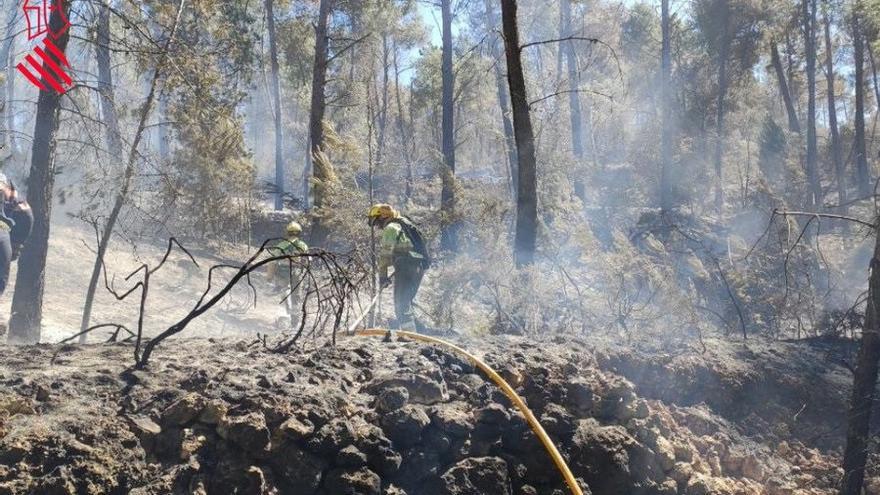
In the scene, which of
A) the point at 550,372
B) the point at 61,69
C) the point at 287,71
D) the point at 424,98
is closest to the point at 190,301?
the point at 61,69

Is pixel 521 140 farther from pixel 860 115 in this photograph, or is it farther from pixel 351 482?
pixel 860 115

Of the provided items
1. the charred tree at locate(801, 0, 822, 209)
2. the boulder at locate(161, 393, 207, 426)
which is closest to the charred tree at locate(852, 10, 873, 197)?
the charred tree at locate(801, 0, 822, 209)

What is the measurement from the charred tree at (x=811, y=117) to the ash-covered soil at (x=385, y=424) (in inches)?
742

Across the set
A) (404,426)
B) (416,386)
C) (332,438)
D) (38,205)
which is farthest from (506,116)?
(332,438)

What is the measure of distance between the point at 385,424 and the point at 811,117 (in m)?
26.9

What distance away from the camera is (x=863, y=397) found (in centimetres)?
576

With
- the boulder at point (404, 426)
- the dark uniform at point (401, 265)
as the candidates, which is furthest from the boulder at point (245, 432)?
the dark uniform at point (401, 265)

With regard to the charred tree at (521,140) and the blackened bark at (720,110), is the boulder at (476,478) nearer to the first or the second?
the charred tree at (521,140)

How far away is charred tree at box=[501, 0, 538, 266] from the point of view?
27.9 ft

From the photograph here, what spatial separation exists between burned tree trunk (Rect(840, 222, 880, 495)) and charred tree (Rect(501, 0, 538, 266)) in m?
4.15

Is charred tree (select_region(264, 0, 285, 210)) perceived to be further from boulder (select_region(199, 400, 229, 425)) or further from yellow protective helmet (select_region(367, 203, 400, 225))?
boulder (select_region(199, 400, 229, 425))

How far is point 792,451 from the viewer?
6.28m

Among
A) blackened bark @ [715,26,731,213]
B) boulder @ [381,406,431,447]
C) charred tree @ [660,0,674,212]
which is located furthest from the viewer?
blackened bark @ [715,26,731,213]

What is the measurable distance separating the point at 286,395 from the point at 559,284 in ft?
22.8
